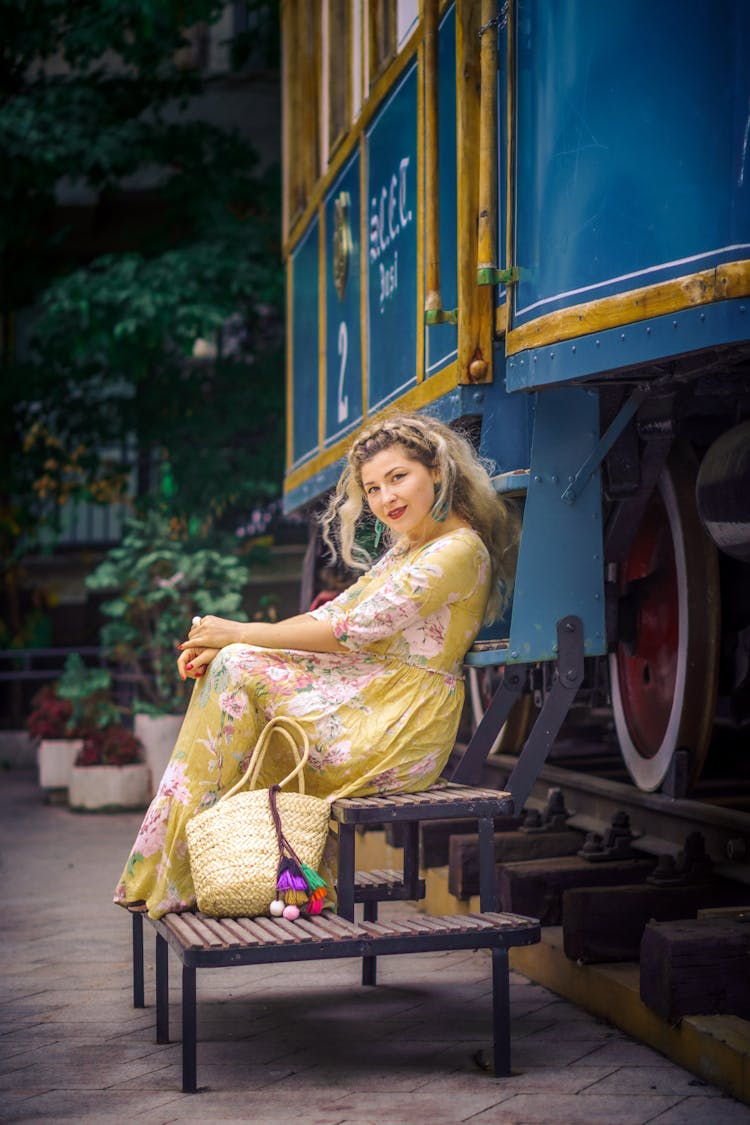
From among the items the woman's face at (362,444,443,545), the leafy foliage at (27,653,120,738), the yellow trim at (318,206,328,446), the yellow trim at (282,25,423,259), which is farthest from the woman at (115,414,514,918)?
the leafy foliage at (27,653,120,738)

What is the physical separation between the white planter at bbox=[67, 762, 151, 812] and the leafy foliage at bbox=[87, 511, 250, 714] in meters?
0.43

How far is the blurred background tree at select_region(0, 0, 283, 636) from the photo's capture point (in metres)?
10.7

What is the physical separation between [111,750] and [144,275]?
340 cm

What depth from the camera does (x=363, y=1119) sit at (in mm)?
2881

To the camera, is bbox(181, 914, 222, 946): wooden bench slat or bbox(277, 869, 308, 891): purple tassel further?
bbox(277, 869, 308, 891): purple tassel

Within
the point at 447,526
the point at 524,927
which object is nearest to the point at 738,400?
the point at 447,526

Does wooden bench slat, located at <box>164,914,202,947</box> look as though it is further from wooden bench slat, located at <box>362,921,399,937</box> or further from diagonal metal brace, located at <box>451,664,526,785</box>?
diagonal metal brace, located at <box>451,664,526,785</box>

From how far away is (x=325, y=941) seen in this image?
9.82 ft

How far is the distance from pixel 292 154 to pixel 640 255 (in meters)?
4.70

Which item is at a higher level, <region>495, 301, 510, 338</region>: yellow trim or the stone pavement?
<region>495, 301, 510, 338</region>: yellow trim

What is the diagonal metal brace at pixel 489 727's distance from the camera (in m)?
3.89

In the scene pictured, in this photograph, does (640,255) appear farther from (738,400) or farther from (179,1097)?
(179,1097)

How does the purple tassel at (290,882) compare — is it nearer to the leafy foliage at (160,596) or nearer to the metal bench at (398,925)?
the metal bench at (398,925)

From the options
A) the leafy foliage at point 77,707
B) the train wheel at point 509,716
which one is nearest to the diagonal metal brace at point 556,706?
the train wheel at point 509,716
